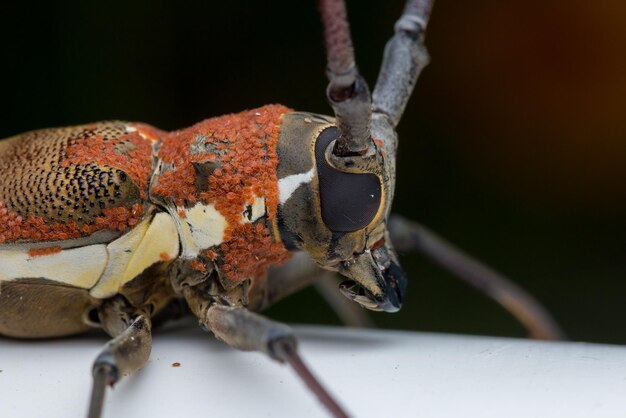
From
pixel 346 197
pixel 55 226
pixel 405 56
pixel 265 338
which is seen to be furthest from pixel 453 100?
pixel 265 338

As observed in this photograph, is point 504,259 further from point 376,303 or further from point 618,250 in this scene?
point 376,303

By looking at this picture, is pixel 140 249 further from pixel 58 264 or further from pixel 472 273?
pixel 472 273

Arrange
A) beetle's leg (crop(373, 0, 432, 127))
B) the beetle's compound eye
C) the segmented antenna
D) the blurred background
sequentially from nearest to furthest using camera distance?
the segmented antenna
the beetle's compound eye
beetle's leg (crop(373, 0, 432, 127))
the blurred background

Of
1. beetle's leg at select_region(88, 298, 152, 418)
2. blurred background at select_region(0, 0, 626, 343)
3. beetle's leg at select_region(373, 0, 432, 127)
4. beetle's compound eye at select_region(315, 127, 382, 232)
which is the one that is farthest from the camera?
blurred background at select_region(0, 0, 626, 343)

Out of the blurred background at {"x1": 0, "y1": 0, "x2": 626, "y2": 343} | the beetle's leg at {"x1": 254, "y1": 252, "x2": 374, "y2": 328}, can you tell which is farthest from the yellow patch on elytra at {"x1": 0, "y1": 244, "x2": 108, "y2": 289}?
the blurred background at {"x1": 0, "y1": 0, "x2": 626, "y2": 343}

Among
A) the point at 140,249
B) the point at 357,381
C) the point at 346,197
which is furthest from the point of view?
the point at 140,249

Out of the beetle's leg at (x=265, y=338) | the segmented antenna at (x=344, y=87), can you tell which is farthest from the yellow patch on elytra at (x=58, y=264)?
the segmented antenna at (x=344, y=87)

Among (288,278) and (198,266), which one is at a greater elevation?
(198,266)

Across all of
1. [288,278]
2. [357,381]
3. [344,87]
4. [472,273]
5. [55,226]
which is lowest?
[472,273]

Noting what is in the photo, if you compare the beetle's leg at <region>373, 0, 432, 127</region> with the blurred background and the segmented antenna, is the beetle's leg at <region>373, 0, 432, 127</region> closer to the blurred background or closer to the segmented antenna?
the segmented antenna
